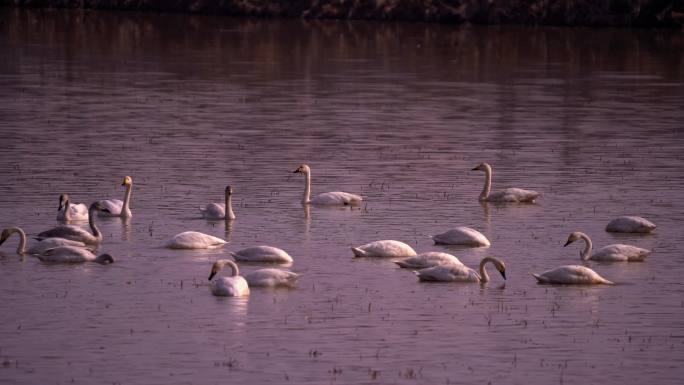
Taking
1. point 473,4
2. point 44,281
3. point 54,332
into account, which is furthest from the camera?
point 473,4

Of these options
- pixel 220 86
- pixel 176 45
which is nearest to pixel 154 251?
pixel 220 86

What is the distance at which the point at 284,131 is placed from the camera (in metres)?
40.4

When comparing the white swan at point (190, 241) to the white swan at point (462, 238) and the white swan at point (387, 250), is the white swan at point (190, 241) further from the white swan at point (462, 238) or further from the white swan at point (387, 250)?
the white swan at point (462, 238)

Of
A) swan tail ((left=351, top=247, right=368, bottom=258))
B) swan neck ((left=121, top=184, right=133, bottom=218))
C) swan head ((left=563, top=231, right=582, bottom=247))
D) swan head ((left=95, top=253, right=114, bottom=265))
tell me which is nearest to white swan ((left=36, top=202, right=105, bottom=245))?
swan head ((left=95, top=253, right=114, bottom=265))

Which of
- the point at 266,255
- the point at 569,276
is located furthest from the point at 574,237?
the point at 266,255

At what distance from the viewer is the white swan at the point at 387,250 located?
23828 millimetres

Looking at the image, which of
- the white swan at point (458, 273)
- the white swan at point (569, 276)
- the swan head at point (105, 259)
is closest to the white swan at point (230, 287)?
the swan head at point (105, 259)

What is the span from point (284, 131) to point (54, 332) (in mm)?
21470

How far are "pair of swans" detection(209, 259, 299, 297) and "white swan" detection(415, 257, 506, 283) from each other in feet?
6.06

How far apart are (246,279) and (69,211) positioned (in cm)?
546

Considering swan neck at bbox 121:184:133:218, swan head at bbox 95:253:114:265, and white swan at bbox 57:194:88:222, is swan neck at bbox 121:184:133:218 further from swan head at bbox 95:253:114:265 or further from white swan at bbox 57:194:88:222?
swan head at bbox 95:253:114:265

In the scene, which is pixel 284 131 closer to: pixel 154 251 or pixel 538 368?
pixel 154 251

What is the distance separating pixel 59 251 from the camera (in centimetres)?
2336

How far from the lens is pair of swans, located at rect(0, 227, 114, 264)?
23344 millimetres
